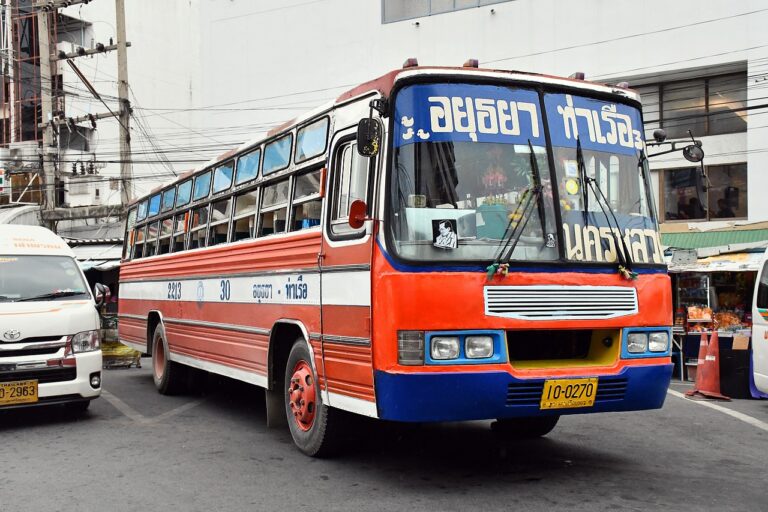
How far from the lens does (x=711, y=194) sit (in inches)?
869

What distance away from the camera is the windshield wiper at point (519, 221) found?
221 inches

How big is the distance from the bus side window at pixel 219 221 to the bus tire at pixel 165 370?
8.18 ft

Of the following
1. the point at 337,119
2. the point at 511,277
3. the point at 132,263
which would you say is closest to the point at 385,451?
the point at 511,277

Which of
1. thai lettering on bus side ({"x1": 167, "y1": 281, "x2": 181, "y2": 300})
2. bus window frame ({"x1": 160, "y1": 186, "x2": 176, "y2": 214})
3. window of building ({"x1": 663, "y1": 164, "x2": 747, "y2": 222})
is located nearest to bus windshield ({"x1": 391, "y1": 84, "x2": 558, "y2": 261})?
thai lettering on bus side ({"x1": 167, "y1": 281, "x2": 181, "y2": 300})

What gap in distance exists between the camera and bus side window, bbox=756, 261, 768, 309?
10148 mm

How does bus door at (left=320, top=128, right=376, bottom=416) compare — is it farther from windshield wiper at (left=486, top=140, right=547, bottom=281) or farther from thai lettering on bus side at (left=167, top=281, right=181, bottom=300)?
thai lettering on bus side at (left=167, top=281, right=181, bottom=300)

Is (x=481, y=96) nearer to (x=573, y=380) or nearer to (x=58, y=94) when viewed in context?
(x=573, y=380)

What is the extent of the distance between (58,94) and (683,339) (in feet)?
92.4

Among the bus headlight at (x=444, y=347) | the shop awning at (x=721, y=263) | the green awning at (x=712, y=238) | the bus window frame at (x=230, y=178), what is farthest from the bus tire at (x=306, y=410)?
the green awning at (x=712, y=238)

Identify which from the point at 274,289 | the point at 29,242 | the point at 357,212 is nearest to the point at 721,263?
the point at 274,289

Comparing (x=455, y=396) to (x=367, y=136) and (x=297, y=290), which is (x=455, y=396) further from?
(x=297, y=290)

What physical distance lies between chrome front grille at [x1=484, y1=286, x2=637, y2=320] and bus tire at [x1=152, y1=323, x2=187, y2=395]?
275 inches

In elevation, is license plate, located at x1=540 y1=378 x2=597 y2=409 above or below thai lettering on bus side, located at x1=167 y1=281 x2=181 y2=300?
below

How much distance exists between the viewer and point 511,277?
18.6 ft
